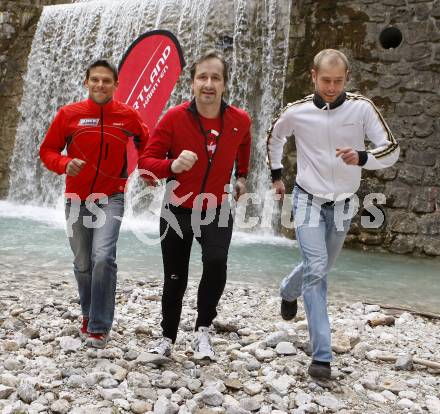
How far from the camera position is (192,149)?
302 centimetres

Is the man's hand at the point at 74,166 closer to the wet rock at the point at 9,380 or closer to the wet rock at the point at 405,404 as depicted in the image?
the wet rock at the point at 9,380

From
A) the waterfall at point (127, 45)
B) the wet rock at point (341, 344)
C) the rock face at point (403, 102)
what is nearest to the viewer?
the wet rock at point (341, 344)

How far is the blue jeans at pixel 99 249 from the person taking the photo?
3.29 metres

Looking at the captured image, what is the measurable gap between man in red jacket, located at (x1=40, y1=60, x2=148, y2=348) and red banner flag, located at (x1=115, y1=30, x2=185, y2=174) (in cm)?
189

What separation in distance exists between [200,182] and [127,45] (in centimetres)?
932

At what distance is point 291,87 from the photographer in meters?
8.75

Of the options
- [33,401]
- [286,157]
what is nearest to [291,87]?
[286,157]

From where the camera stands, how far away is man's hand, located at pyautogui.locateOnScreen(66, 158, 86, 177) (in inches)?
122

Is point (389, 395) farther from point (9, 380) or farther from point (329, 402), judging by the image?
point (9, 380)

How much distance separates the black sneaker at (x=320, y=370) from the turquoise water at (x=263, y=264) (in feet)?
7.50

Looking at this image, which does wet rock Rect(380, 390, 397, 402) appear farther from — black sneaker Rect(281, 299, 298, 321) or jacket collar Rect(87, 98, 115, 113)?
jacket collar Rect(87, 98, 115, 113)

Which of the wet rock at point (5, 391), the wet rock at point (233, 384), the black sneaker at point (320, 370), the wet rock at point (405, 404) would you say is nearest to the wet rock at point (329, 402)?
the black sneaker at point (320, 370)

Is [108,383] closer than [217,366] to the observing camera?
Yes

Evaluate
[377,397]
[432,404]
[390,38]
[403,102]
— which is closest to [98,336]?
[377,397]
